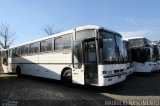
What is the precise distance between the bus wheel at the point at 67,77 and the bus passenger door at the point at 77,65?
574 millimetres

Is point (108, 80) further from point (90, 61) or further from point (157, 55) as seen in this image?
point (157, 55)

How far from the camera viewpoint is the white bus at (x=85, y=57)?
32.7 feet

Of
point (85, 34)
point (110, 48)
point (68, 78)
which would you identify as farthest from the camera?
point (68, 78)

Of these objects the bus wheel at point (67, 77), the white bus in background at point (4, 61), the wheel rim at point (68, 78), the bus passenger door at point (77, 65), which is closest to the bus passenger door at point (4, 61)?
the white bus in background at point (4, 61)

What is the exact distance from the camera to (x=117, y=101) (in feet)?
28.1

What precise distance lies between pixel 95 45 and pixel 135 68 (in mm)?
9380

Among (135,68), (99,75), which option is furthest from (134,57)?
(99,75)

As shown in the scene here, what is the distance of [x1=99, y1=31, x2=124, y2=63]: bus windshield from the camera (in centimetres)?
1001

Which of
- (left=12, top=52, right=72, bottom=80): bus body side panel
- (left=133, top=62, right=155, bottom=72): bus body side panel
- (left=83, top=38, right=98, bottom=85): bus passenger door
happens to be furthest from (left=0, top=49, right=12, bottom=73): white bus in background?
(left=83, top=38, right=98, bottom=85): bus passenger door

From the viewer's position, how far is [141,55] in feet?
60.3

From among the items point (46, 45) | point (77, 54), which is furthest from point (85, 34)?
point (46, 45)

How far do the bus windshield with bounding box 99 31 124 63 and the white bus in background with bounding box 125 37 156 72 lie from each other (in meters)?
6.86

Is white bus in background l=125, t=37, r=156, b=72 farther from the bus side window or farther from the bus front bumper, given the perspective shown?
the bus front bumper

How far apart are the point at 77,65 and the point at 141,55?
9063 mm
